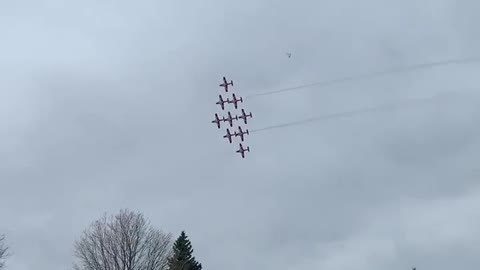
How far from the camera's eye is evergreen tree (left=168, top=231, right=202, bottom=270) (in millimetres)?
66438

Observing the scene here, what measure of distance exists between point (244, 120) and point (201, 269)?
30630 mm

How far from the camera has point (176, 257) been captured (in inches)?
2650

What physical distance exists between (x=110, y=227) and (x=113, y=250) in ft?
8.91

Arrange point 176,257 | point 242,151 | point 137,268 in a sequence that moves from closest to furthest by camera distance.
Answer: point 242,151 < point 176,257 < point 137,268

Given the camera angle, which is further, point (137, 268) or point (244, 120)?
point (137, 268)

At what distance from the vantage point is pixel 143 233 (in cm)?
7794

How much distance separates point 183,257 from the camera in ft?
221

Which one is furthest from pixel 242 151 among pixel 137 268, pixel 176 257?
pixel 137 268

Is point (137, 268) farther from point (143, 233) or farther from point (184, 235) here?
point (184, 235)

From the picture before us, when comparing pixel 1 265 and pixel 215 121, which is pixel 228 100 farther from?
pixel 1 265

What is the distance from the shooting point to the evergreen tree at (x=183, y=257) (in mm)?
66438

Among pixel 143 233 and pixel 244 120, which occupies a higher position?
pixel 143 233

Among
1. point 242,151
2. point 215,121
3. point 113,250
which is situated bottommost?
point 242,151

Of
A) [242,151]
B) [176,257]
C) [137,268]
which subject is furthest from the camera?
[137,268]
